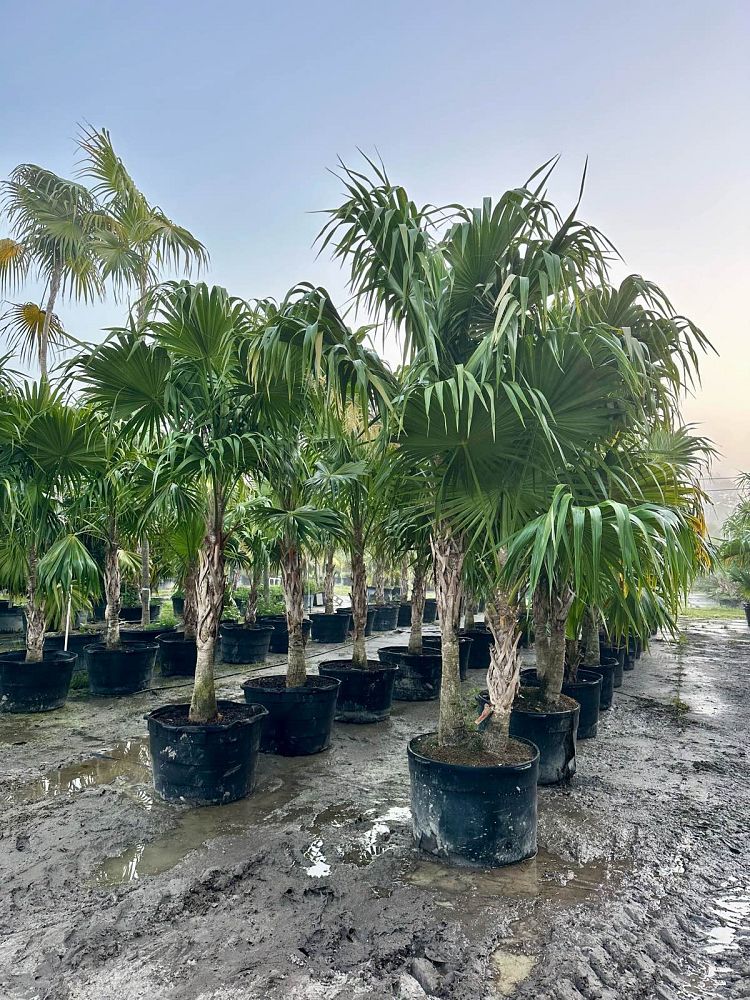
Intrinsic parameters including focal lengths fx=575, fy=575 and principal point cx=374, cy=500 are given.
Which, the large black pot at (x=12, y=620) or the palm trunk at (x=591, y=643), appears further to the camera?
the large black pot at (x=12, y=620)

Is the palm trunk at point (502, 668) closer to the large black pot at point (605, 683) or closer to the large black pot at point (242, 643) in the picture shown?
the large black pot at point (605, 683)

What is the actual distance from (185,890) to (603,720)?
475cm

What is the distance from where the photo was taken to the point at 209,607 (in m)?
3.94

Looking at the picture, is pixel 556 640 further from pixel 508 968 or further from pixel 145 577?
pixel 145 577

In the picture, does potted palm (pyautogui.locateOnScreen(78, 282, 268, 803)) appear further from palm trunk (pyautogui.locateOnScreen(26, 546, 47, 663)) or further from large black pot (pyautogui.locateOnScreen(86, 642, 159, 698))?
large black pot (pyautogui.locateOnScreen(86, 642, 159, 698))

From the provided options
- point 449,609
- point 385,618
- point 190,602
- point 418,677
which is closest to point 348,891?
point 449,609

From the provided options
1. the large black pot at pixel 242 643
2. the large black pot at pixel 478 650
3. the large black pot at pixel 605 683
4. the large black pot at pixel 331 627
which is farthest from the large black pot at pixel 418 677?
the large black pot at pixel 331 627

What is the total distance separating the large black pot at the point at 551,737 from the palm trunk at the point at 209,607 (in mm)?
2134

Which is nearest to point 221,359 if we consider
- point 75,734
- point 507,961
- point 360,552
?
point 360,552

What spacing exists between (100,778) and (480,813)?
2796 millimetres

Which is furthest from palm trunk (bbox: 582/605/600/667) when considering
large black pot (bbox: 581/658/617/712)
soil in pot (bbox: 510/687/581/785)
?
soil in pot (bbox: 510/687/581/785)

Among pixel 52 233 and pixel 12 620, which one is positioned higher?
pixel 52 233

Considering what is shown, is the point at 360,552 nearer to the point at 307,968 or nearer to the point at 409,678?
the point at 409,678

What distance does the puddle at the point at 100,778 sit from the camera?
3760 mm
